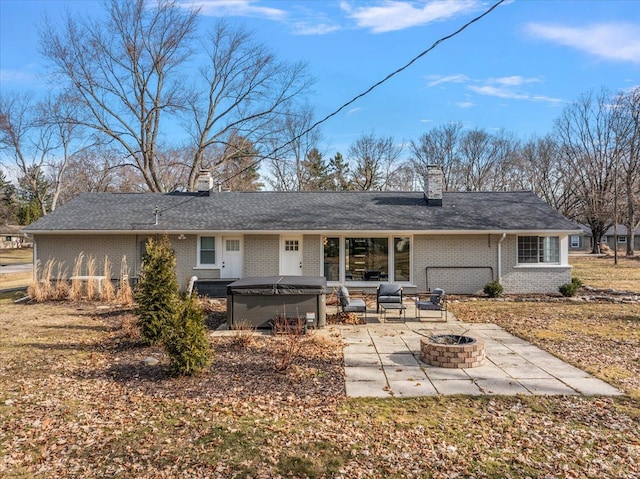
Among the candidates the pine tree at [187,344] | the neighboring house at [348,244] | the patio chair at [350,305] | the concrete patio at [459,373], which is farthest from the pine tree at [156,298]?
the neighboring house at [348,244]

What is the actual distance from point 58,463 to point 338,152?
1651 inches

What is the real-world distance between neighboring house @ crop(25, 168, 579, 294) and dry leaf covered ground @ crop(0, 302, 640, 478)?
883 cm

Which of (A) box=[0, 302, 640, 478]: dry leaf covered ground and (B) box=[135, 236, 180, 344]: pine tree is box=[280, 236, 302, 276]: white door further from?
(A) box=[0, 302, 640, 478]: dry leaf covered ground

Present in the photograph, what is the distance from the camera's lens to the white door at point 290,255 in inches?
623

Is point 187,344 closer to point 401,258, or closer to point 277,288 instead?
point 277,288

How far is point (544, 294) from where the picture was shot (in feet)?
49.8

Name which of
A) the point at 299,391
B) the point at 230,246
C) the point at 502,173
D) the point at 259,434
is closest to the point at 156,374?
the point at 299,391

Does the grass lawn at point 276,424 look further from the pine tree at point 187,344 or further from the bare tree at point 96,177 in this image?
the bare tree at point 96,177

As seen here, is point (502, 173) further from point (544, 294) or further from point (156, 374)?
point (156, 374)

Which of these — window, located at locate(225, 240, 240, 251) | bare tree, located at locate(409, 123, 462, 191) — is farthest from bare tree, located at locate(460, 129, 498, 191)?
window, located at locate(225, 240, 240, 251)

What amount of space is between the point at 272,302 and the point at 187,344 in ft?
12.1

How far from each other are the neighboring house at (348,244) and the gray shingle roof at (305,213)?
2.9 inches

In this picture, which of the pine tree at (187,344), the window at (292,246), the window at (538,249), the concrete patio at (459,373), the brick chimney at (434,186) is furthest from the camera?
the brick chimney at (434,186)

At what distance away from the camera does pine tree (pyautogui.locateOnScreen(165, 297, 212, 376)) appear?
20.1ft
